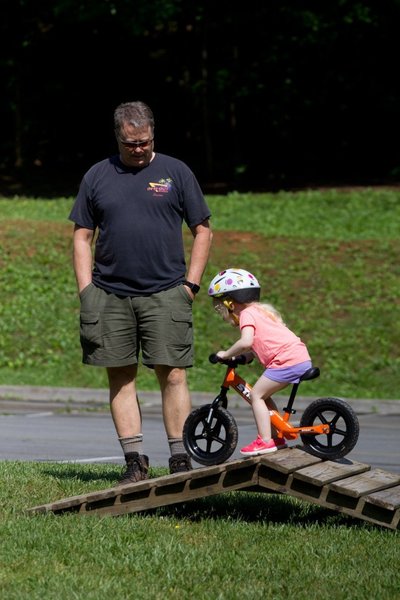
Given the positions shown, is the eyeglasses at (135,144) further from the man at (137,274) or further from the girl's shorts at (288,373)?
the girl's shorts at (288,373)

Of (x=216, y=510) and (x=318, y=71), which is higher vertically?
(x=318, y=71)

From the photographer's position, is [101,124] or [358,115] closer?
[358,115]

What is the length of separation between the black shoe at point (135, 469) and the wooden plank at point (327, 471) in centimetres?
116

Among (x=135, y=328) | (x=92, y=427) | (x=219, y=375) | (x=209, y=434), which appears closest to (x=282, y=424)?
(x=209, y=434)

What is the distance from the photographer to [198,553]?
240 inches

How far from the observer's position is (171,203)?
7762 mm

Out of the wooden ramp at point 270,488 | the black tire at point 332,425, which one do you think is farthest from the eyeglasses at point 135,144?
the wooden ramp at point 270,488

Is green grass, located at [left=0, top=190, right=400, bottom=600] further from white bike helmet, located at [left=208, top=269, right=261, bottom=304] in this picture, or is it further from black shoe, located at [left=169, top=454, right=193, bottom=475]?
white bike helmet, located at [left=208, top=269, right=261, bottom=304]

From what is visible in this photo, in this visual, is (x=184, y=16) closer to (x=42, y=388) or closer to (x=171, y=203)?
(x=42, y=388)

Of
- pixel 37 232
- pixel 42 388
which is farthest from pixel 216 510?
pixel 37 232

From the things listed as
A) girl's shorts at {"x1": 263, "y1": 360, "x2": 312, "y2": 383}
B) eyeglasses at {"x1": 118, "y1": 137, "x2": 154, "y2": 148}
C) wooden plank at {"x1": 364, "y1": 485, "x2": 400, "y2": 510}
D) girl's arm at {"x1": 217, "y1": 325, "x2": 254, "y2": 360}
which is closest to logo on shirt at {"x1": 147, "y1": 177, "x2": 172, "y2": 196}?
eyeglasses at {"x1": 118, "y1": 137, "x2": 154, "y2": 148}

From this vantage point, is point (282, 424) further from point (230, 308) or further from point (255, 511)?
point (230, 308)

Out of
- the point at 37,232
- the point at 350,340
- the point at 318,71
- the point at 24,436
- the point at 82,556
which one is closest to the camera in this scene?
the point at 82,556

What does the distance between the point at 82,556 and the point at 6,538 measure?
0.56 m
